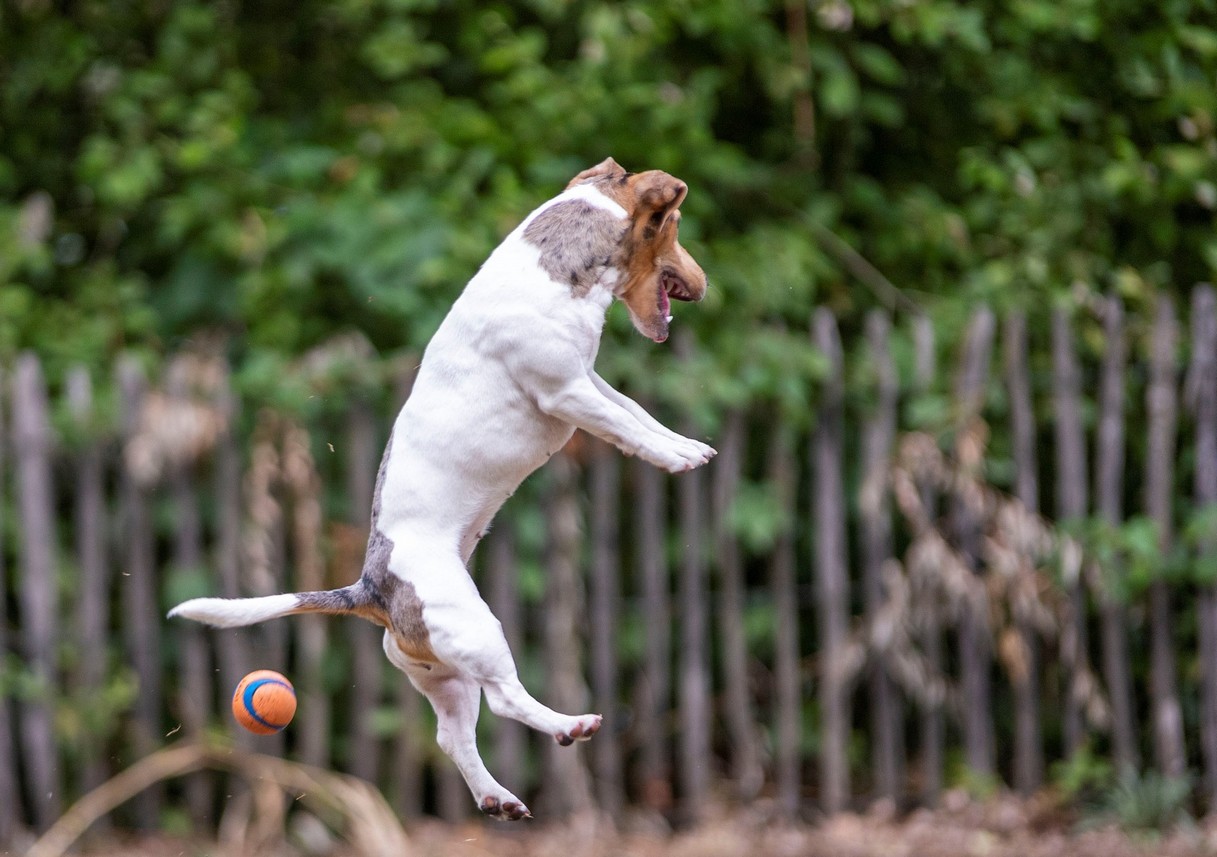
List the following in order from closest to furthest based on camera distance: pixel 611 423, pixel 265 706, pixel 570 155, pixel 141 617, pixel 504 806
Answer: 1. pixel 611 423
2. pixel 504 806
3. pixel 265 706
4. pixel 141 617
5. pixel 570 155

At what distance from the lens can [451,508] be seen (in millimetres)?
2172

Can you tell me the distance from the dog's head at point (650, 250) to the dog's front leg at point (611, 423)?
174 millimetres

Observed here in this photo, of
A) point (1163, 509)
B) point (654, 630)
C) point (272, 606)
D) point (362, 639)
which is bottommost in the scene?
point (654, 630)

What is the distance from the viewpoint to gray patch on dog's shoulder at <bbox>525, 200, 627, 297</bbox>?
218 centimetres

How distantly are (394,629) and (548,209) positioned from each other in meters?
0.67

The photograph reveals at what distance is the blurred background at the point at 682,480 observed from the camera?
19.3 feet

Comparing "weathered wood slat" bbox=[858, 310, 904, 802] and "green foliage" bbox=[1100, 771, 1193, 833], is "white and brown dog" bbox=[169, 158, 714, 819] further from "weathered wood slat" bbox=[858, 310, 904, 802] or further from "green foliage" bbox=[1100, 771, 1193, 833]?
"green foliage" bbox=[1100, 771, 1193, 833]

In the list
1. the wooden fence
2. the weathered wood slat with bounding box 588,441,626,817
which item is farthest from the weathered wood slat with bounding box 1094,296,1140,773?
the weathered wood slat with bounding box 588,441,626,817

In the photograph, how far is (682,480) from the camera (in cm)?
609

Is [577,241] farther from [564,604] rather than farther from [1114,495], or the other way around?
[1114,495]

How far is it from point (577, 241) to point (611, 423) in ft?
0.94

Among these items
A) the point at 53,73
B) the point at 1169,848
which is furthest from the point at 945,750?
the point at 53,73

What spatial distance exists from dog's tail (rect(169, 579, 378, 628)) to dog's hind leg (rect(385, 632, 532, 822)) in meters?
0.08

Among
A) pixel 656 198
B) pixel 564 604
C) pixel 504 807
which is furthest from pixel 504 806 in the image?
pixel 564 604
